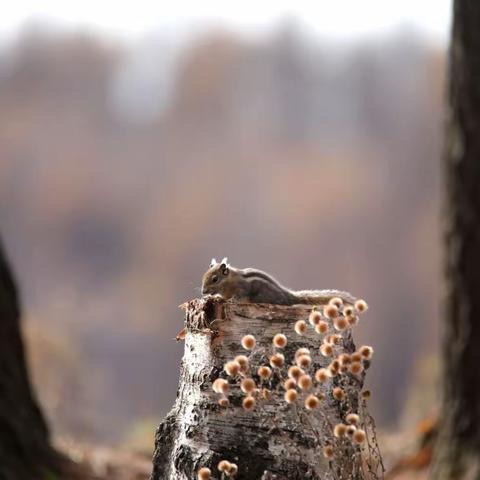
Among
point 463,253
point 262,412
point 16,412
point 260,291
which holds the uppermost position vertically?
point 463,253

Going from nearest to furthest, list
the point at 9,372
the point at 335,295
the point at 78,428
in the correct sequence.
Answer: the point at 335,295
the point at 9,372
the point at 78,428

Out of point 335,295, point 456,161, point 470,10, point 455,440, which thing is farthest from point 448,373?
point 335,295

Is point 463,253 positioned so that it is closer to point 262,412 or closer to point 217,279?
point 217,279

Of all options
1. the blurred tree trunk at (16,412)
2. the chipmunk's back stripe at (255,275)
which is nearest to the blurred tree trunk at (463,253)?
the blurred tree trunk at (16,412)

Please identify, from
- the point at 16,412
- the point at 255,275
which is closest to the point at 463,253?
the point at 255,275

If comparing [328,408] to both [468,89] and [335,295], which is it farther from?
[468,89]

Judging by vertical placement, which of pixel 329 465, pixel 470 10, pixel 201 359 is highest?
pixel 470 10

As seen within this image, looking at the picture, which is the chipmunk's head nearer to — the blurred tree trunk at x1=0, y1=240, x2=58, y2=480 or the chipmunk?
the chipmunk

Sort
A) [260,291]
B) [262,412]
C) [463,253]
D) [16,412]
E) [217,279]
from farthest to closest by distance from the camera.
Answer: [463,253]
[16,412]
[217,279]
[260,291]
[262,412]
